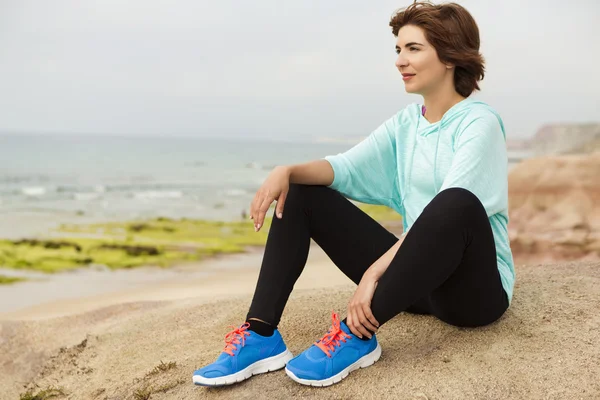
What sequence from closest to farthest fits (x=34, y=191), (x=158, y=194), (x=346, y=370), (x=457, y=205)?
(x=457, y=205) < (x=346, y=370) < (x=158, y=194) < (x=34, y=191)

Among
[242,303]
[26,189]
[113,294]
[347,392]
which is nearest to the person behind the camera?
[347,392]

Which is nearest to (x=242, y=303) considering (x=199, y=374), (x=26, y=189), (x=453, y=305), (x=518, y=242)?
(x=199, y=374)

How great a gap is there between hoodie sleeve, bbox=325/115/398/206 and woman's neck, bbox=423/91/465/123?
167 mm

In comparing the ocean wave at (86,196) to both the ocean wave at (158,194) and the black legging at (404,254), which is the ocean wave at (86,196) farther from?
the black legging at (404,254)

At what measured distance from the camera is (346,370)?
2000mm

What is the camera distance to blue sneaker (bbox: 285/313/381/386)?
196 centimetres

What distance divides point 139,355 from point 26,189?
56.2 feet

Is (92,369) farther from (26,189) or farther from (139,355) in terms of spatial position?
(26,189)

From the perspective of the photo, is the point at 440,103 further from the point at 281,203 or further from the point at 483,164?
the point at 281,203

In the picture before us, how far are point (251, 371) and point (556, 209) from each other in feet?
18.1

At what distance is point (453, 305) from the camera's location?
81.3 inches

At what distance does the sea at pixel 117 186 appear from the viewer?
541 inches

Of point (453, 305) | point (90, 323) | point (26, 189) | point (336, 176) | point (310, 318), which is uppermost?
point (336, 176)

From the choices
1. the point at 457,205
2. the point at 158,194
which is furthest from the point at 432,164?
the point at 158,194
